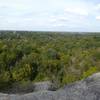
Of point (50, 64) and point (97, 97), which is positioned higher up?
point (97, 97)

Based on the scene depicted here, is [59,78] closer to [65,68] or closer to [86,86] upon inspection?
[65,68]

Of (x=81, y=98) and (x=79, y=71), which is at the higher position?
(x=81, y=98)

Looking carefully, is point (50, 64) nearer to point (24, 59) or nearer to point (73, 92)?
point (24, 59)

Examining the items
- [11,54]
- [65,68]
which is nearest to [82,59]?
[65,68]

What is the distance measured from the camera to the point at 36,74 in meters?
39.8

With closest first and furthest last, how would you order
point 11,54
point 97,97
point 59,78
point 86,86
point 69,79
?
1. point 97,97
2. point 86,86
3. point 69,79
4. point 59,78
5. point 11,54

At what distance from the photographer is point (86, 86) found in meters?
11.6

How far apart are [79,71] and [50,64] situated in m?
6.85

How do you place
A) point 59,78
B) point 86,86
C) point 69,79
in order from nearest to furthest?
point 86,86 < point 69,79 < point 59,78

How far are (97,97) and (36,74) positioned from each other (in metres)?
29.5

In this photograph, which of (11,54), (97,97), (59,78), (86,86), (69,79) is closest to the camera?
(97,97)

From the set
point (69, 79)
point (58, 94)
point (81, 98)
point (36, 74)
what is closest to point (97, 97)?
point (81, 98)

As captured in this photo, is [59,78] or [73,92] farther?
[59,78]

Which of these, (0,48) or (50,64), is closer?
(50,64)
